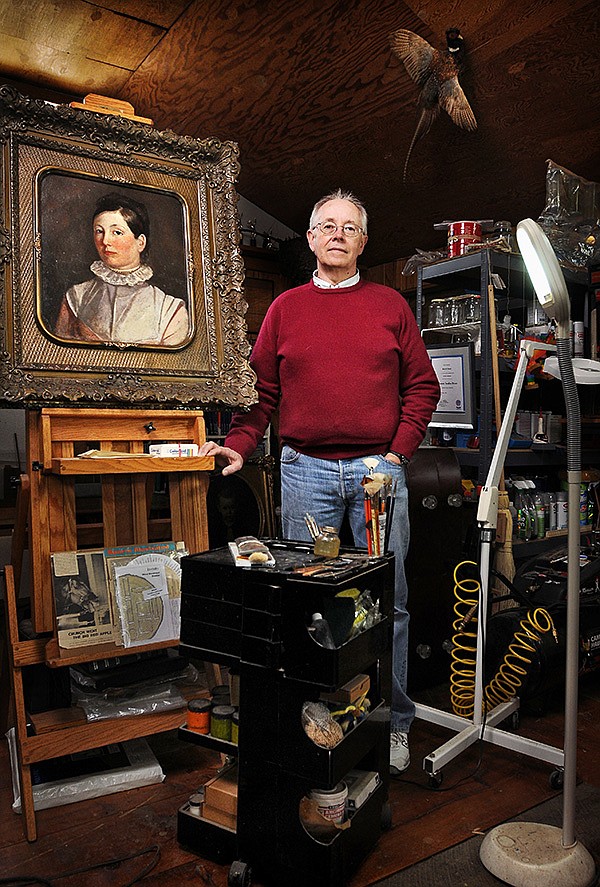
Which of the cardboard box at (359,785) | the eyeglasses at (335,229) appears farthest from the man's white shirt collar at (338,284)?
the cardboard box at (359,785)

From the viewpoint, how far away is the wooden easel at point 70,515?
1878mm

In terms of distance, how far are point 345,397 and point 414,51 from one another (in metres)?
1.76

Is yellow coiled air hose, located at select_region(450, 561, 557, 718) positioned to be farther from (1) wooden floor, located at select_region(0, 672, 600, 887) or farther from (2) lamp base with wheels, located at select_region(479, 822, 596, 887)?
(2) lamp base with wheels, located at select_region(479, 822, 596, 887)

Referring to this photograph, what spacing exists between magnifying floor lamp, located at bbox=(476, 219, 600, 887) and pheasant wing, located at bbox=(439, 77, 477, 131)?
1637 millimetres

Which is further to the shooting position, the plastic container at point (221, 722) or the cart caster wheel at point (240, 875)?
the plastic container at point (221, 722)

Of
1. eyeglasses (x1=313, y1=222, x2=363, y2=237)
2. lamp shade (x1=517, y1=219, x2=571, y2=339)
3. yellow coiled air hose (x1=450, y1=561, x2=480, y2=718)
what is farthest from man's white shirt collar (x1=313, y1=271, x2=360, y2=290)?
yellow coiled air hose (x1=450, y1=561, x2=480, y2=718)

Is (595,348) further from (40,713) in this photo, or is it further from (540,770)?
(40,713)

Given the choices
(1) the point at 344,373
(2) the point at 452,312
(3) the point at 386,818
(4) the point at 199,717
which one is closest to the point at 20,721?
(4) the point at 199,717

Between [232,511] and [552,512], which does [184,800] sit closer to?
[552,512]

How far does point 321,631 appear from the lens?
1.46 metres

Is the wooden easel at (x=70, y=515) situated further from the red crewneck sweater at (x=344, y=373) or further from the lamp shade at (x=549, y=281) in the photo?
the lamp shade at (x=549, y=281)

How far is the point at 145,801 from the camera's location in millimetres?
1965

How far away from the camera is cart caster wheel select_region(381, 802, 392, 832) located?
180 centimetres

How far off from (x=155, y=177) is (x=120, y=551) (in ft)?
3.63
